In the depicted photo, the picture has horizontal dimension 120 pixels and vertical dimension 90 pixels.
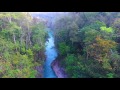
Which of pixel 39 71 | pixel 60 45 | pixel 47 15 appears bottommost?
pixel 39 71

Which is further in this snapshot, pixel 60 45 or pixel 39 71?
pixel 60 45

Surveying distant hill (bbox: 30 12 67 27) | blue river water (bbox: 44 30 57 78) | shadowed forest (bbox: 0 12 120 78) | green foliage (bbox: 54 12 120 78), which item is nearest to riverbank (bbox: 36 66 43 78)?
shadowed forest (bbox: 0 12 120 78)

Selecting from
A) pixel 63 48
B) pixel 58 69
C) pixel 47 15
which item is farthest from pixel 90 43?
pixel 47 15

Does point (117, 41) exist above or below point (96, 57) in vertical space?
above

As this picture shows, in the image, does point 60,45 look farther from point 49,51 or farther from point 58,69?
point 58,69

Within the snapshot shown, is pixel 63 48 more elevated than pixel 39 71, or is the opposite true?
pixel 63 48

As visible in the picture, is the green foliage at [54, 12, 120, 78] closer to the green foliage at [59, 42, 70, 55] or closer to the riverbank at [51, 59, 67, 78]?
the green foliage at [59, 42, 70, 55]
